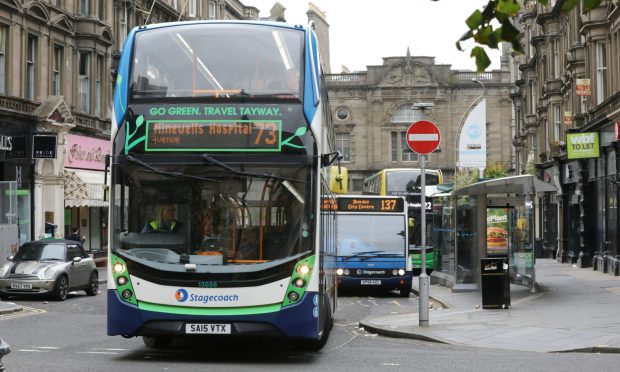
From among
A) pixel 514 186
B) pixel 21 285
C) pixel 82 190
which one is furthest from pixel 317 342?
pixel 82 190

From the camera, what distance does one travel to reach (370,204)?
1133 inches

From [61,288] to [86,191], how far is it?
1615 cm

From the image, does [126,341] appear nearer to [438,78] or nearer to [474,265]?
[474,265]

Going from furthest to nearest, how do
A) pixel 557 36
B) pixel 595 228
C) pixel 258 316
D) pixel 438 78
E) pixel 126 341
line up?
pixel 438 78 → pixel 557 36 → pixel 595 228 → pixel 126 341 → pixel 258 316

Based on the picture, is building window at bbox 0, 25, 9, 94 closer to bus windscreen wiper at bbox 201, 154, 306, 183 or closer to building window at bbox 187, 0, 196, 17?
building window at bbox 187, 0, 196, 17

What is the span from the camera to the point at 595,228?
39844mm

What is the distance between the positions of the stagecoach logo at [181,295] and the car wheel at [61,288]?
1380 centimetres

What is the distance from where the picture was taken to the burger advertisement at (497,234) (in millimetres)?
28477

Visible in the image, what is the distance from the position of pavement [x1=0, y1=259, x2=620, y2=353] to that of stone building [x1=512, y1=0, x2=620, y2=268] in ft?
24.0

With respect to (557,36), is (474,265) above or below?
below

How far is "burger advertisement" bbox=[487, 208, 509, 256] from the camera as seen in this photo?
28.5 m

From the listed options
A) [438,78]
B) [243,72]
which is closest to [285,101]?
[243,72]

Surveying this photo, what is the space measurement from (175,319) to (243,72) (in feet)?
10.2

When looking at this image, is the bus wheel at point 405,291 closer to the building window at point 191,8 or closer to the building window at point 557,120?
the building window at point 557,120
